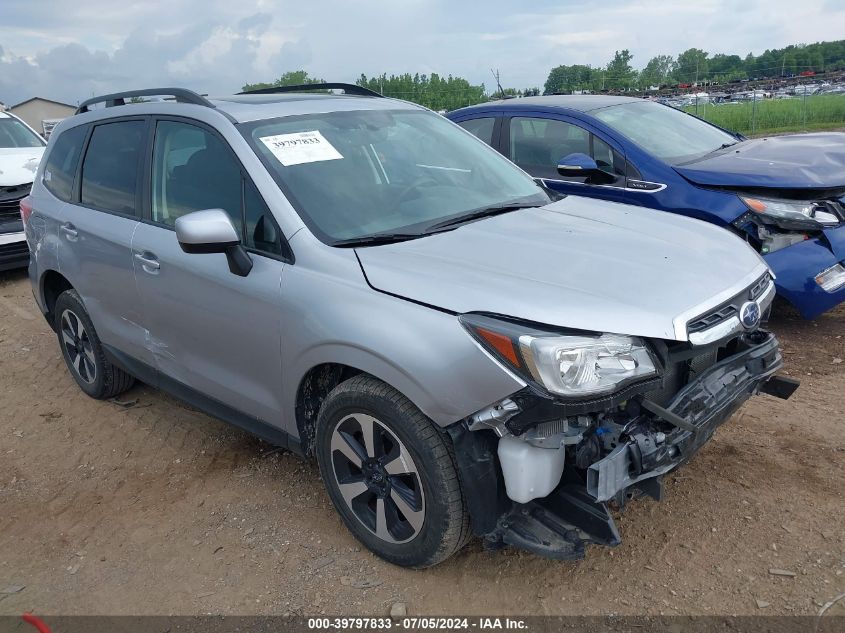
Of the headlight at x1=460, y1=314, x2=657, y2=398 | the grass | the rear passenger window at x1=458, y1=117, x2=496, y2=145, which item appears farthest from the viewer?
the grass

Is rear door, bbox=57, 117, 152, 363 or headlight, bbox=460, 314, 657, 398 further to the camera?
rear door, bbox=57, 117, 152, 363

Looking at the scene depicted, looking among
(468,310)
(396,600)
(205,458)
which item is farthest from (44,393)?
(468,310)

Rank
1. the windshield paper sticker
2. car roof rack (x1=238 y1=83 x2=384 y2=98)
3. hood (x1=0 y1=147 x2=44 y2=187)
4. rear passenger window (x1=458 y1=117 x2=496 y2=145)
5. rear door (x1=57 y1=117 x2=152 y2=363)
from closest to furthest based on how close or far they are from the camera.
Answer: the windshield paper sticker < rear door (x1=57 y1=117 x2=152 y2=363) < car roof rack (x1=238 y1=83 x2=384 y2=98) < rear passenger window (x1=458 y1=117 x2=496 y2=145) < hood (x1=0 y1=147 x2=44 y2=187)

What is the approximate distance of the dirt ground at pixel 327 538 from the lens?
269cm

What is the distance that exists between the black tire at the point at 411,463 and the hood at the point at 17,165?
7.05 metres

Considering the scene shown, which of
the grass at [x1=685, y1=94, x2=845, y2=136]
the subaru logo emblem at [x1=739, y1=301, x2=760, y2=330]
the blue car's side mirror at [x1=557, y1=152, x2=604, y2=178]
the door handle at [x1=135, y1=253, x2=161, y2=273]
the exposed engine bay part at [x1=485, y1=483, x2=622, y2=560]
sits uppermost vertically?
the blue car's side mirror at [x1=557, y1=152, x2=604, y2=178]

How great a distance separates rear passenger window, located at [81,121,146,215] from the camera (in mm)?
3801

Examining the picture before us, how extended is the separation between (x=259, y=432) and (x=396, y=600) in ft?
3.41

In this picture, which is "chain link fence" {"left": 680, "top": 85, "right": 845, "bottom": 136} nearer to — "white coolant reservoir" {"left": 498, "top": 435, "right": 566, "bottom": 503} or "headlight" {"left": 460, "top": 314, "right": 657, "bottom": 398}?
"headlight" {"left": 460, "top": 314, "right": 657, "bottom": 398}

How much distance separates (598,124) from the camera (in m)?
5.54

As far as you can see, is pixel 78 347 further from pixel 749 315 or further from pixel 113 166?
pixel 749 315

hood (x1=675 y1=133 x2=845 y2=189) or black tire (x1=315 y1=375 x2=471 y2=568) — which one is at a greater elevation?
hood (x1=675 y1=133 x2=845 y2=189)

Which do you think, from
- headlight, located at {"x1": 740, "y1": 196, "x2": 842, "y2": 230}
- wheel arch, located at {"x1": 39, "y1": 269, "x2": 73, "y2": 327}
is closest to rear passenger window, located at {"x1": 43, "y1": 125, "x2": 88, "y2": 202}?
wheel arch, located at {"x1": 39, "y1": 269, "x2": 73, "y2": 327}

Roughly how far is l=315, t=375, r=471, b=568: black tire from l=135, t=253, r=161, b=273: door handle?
1277mm
